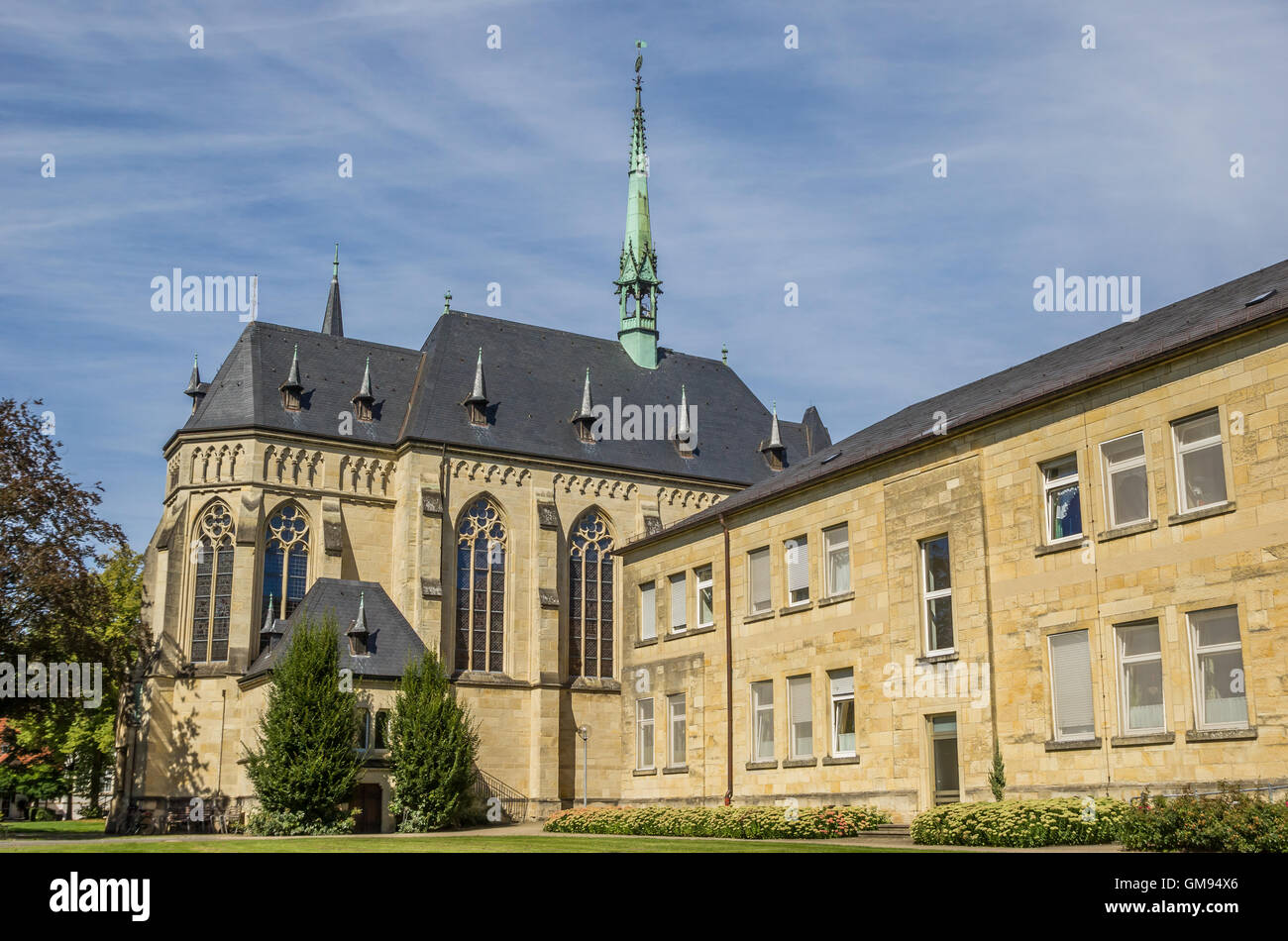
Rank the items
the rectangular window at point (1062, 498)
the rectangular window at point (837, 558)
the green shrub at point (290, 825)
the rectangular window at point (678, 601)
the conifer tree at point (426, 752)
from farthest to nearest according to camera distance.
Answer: the conifer tree at point (426, 752) → the rectangular window at point (678, 601) → the green shrub at point (290, 825) → the rectangular window at point (837, 558) → the rectangular window at point (1062, 498)

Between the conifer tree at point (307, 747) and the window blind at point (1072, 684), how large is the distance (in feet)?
63.5

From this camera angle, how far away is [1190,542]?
20.0 m

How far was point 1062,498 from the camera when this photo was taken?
22.9m

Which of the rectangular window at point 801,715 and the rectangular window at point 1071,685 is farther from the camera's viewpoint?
the rectangular window at point 801,715

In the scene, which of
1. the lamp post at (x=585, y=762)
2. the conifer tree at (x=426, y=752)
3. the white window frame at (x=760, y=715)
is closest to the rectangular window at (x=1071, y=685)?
the white window frame at (x=760, y=715)

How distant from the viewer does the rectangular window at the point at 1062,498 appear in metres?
22.6

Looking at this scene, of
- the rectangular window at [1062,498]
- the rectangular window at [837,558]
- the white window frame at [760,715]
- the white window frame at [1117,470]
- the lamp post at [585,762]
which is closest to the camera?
the white window frame at [1117,470]

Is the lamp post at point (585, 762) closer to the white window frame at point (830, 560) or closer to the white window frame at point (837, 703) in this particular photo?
the white window frame at point (837, 703)

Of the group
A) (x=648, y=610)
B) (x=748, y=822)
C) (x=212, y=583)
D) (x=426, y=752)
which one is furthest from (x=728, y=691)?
(x=212, y=583)

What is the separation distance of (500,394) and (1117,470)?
1268 inches

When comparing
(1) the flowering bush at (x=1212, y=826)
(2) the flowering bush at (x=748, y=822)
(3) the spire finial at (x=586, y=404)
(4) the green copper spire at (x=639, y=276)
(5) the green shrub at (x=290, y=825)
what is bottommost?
(5) the green shrub at (x=290, y=825)

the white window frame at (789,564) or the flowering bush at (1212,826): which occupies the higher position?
the white window frame at (789,564)

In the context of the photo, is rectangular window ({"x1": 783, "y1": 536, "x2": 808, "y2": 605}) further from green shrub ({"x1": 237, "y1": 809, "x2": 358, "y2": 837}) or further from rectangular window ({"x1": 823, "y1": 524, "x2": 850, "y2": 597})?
green shrub ({"x1": 237, "y1": 809, "x2": 358, "y2": 837})
